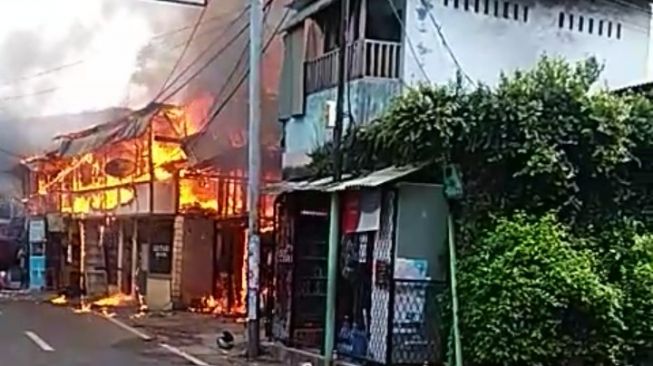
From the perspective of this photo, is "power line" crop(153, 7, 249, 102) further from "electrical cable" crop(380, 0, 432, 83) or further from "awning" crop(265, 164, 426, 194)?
"awning" crop(265, 164, 426, 194)

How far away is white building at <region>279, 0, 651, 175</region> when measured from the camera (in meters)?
14.8

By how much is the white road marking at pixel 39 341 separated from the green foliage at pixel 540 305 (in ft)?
24.3

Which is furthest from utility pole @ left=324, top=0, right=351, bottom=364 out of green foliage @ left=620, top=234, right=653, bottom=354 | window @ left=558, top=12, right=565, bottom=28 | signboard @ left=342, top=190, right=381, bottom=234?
window @ left=558, top=12, right=565, bottom=28

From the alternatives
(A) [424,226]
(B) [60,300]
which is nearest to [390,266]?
(A) [424,226]

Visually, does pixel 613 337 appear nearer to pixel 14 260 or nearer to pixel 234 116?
pixel 234 116

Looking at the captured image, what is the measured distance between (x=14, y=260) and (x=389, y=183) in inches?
1238

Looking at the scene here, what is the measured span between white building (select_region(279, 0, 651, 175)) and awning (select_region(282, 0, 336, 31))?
1.2 inches

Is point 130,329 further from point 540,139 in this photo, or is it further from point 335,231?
point 540,139

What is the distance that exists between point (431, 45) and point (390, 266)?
4.65m

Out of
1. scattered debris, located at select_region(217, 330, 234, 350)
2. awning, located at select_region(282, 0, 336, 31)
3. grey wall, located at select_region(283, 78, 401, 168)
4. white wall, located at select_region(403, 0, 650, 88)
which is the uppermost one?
awning, located at select_region(282, 0, 336, 31)

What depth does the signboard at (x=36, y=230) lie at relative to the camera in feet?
119

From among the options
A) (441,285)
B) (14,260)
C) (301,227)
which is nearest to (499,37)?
(301,227)

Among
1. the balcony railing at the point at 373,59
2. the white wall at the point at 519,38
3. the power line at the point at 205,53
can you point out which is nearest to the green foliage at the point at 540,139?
the balcony railing at the point at 373,59

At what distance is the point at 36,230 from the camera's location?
120 ft
